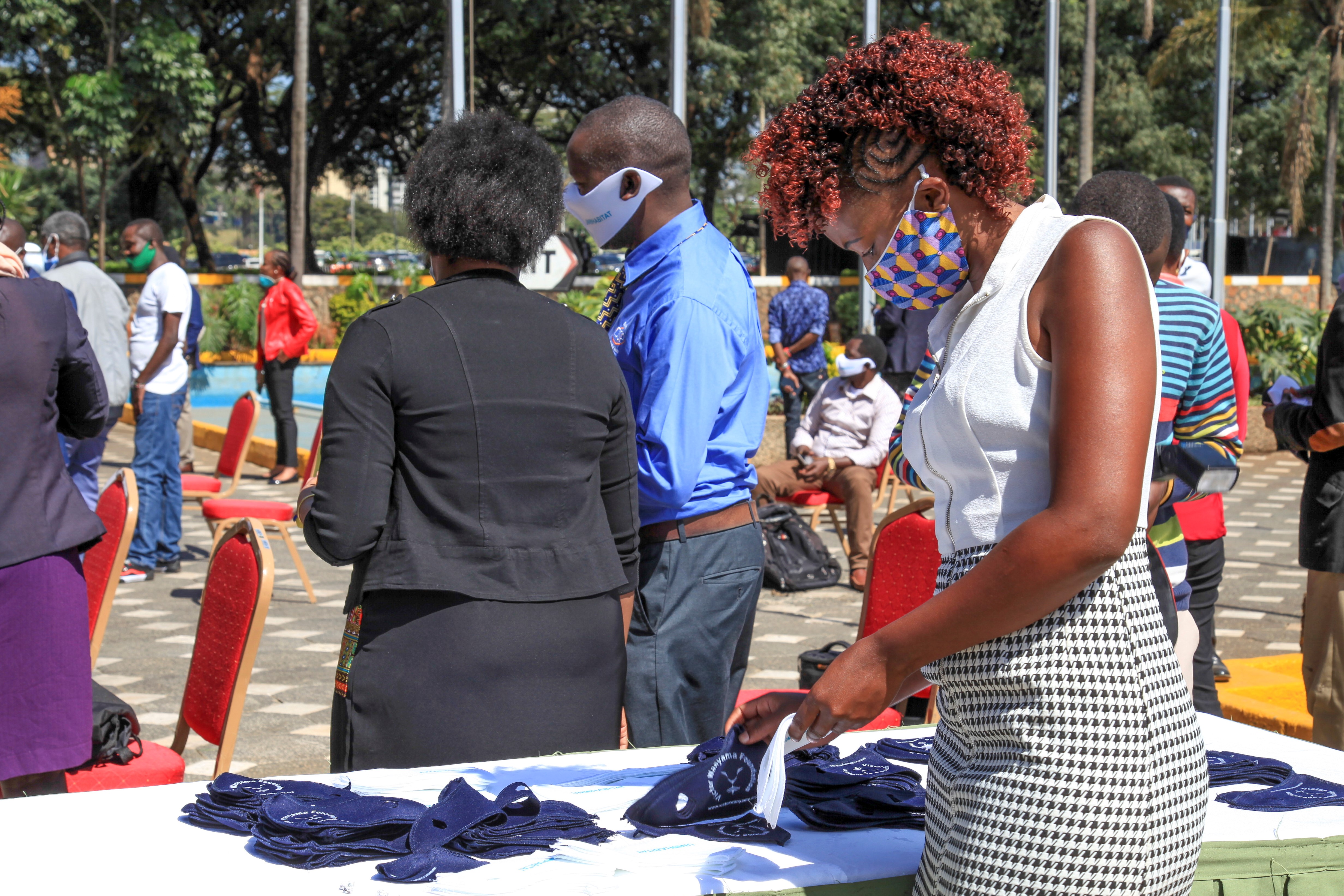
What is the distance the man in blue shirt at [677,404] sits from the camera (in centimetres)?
273

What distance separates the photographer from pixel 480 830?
72.8 inches

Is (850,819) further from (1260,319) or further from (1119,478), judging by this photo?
(1260,319)

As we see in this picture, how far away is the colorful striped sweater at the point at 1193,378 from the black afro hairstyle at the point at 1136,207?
18cm

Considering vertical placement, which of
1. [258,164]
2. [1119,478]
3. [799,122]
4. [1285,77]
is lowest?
[1119,478]

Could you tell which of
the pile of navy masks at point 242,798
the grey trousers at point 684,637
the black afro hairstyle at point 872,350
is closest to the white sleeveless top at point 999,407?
the pile of navy masks at point 242,798

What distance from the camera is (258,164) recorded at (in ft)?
110

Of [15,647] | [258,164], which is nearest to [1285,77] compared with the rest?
[258,164]

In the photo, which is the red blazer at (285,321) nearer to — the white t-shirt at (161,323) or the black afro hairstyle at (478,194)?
the white t-shirt at (161,323)

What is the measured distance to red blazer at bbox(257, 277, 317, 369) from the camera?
11078 mm

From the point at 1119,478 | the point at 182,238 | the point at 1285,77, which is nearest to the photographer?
the point at 1119,478

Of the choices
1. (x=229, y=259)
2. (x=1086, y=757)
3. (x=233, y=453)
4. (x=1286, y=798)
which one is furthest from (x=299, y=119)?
(x=229, y=259)

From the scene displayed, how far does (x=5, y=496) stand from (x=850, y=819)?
6.93 ft

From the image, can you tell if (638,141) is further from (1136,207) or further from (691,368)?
(1136,207)

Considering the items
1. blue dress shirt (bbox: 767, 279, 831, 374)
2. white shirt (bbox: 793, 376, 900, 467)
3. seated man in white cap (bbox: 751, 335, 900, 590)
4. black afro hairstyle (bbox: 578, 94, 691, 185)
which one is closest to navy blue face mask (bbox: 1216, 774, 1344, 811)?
black afro hairstyle (bbox: 578, 94, 691, 185)
